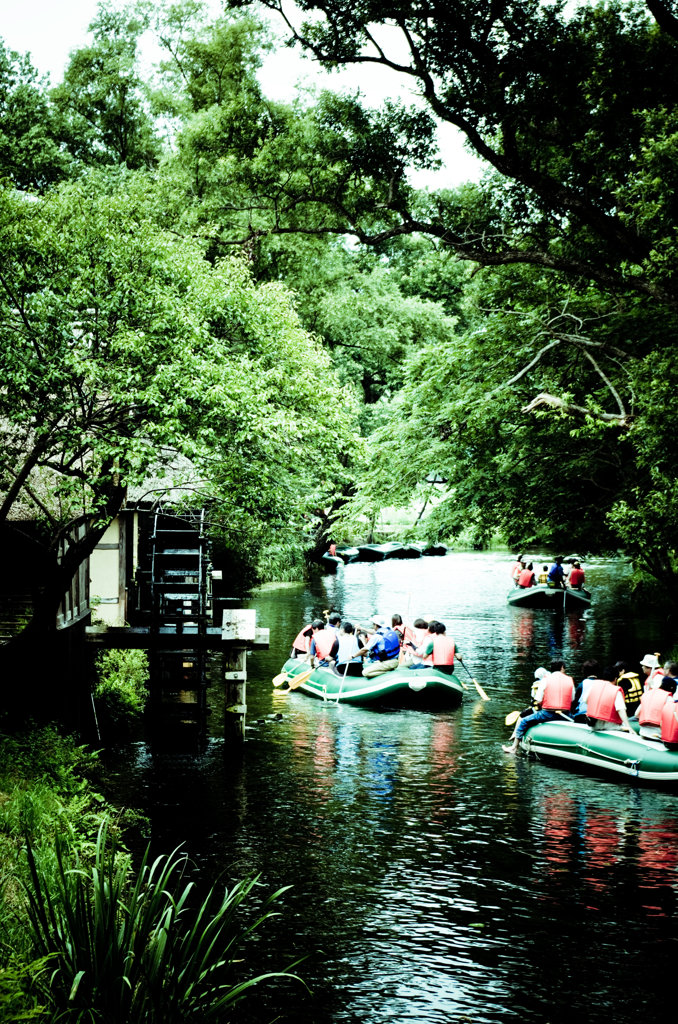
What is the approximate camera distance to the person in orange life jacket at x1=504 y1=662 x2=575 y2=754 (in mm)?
14969

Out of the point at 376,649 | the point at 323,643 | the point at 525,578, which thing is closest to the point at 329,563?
the point at 525,578

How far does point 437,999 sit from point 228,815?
496cm

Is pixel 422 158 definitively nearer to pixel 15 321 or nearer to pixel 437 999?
pixel 15 321

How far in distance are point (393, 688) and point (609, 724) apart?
517 cm

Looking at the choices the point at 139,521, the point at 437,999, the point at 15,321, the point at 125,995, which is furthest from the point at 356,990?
the point at 139,521

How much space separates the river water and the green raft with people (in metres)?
0.31

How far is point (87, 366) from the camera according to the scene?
10688 millimetres

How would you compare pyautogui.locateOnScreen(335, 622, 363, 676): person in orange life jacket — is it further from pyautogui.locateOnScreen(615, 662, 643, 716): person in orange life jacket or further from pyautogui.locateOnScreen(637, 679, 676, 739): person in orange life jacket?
pyautogui.locateOnScreen(637, 679, 676, 739): person in orange life jacket

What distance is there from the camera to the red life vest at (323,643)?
19.9 m

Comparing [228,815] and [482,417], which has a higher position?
[482,417]

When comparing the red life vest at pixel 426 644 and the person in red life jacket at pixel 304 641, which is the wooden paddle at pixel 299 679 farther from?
the red life vest at pixel 426 644

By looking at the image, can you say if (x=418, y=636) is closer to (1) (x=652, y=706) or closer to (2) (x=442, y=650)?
(2) (x=442, y=650)

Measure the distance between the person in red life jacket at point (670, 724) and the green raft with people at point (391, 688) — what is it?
572 centimetres

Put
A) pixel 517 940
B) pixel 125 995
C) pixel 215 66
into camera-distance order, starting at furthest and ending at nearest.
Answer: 1. pixel 215 66
2. pixel 517 940
3. pixel 125 995
